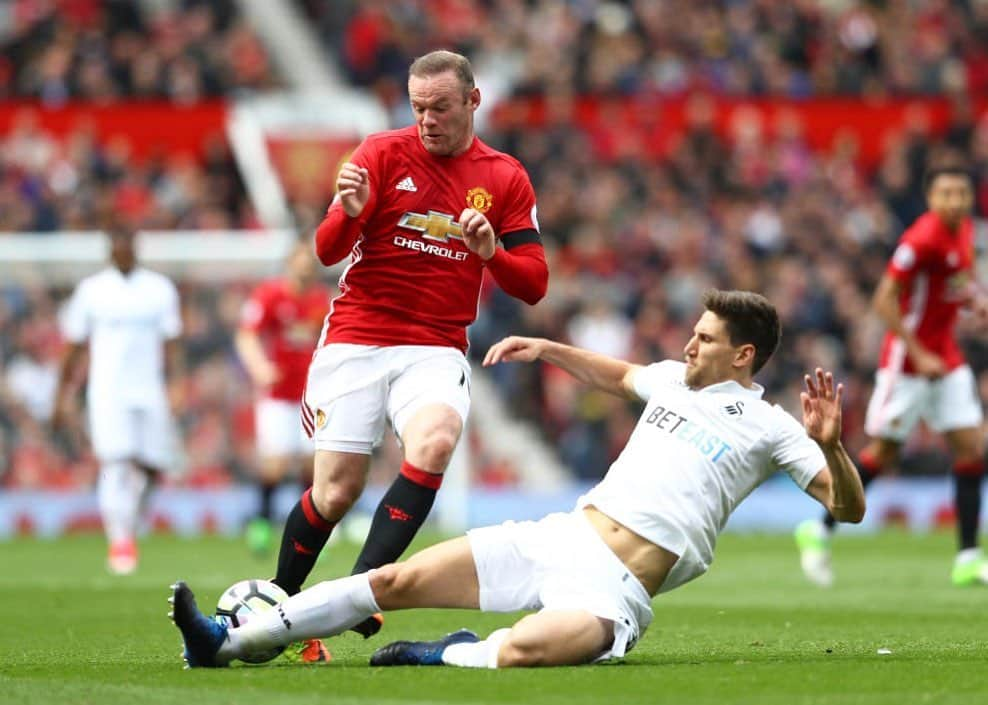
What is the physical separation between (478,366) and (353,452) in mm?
14150

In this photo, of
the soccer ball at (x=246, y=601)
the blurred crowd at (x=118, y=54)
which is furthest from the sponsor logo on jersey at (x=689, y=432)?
the blurred crowd at (x=118, y=54)

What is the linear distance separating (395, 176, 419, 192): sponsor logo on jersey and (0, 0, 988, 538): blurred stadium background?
11833 millimetres

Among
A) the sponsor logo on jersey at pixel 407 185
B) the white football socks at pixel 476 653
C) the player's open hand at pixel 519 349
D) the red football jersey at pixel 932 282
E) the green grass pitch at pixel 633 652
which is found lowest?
the green grass pitch at pixel 633 652

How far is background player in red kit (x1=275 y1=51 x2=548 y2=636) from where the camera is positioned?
832cm

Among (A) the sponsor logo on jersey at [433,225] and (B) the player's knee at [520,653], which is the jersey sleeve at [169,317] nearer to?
(A) the sponsor logo on jersey at [433,225]

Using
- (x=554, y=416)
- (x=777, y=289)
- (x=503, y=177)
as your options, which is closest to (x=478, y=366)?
(x=554, y=416)

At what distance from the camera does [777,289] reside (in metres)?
22.9

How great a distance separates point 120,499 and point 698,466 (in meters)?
8.82

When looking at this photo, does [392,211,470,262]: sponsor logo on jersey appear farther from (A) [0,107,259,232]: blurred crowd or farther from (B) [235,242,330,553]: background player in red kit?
(A) [0,107,259,232]: blurred crowd

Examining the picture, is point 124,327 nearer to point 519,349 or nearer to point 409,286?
point 409,286

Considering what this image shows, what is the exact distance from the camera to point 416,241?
8.48 meters

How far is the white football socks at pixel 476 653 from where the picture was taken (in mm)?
7383

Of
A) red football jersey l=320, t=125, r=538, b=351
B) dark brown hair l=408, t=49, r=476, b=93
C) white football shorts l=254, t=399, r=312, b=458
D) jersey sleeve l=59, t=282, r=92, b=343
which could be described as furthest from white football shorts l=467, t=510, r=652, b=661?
white football shorts l=254, t=399, r=312, b=458

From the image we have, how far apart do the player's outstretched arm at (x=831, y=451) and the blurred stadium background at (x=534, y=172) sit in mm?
13255
